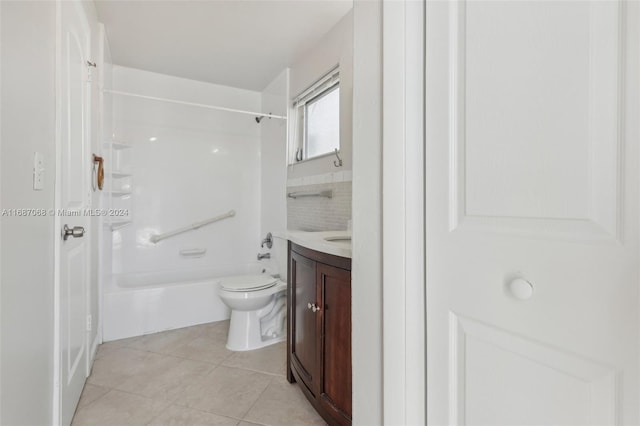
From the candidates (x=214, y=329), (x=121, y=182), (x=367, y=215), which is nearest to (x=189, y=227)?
(x=121, y=182)

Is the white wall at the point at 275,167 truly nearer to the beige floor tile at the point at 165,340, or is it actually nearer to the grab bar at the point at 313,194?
the grab bar at the point at 313,194

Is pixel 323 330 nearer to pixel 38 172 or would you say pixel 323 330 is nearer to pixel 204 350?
pixel 38 172

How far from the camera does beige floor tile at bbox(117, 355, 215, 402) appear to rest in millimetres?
1773

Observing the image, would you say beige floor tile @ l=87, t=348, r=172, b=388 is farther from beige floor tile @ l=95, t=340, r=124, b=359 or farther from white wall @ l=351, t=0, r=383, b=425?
white wall @ l=351, t=0, r=383, b=425

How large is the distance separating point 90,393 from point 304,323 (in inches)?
49.8

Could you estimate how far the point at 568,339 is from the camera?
506mm

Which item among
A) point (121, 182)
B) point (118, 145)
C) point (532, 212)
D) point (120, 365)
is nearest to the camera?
point (532, 212)

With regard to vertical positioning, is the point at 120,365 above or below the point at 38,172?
below

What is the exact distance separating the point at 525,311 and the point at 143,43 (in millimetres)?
3133

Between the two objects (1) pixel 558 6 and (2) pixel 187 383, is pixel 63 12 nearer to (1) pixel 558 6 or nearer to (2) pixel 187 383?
(1) pixel 558 6

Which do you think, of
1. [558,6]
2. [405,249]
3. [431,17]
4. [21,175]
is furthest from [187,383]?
[558,6]

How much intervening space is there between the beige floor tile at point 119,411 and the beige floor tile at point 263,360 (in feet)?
1.75

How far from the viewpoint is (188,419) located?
1.55 m

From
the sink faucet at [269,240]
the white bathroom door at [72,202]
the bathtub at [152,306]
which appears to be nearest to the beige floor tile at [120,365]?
the white bathroom door at [72,202]
